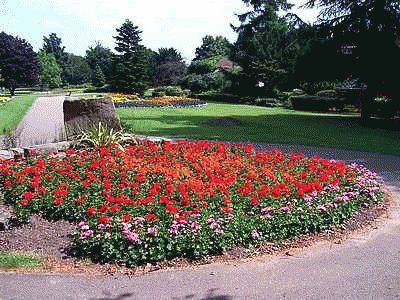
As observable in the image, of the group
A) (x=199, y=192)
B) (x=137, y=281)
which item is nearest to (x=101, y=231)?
(x=137, y=281)

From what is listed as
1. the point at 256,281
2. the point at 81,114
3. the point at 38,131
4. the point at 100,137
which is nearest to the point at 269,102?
the point at 38,131

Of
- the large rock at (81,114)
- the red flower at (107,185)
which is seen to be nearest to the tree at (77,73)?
the large rock at (81,114)

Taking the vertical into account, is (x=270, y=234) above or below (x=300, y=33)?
below

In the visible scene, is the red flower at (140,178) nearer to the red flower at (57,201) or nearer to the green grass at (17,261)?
the red flower at (57,201)

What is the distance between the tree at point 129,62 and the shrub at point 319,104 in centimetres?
2265

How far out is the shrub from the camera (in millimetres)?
31969

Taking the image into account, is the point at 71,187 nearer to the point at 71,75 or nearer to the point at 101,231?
the point at 101,231

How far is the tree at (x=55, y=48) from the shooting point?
98.7m

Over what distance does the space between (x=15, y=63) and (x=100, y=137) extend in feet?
167

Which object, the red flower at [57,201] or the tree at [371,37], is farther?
the tree at [371,37]

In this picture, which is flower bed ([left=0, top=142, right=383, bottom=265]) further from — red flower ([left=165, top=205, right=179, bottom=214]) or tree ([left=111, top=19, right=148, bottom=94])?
tree ([left=111, top=19, right=148, bottom=94])

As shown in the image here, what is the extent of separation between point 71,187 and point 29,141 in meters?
7.83

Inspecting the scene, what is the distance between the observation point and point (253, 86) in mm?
42000

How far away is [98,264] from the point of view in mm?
4918
